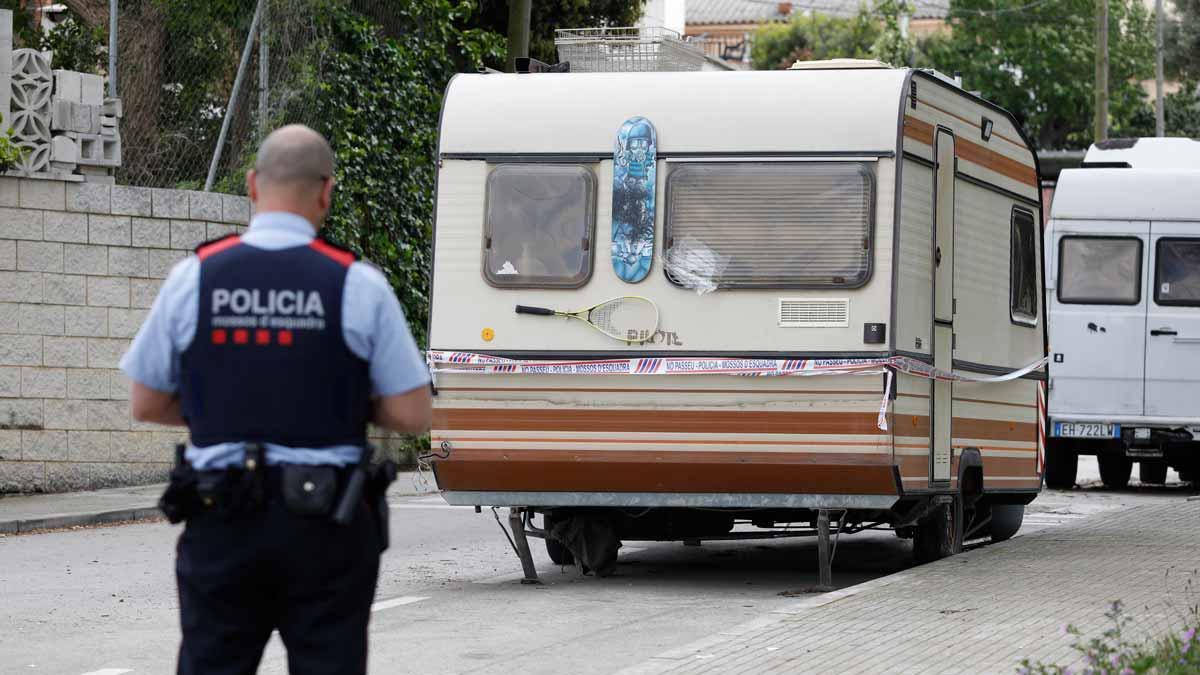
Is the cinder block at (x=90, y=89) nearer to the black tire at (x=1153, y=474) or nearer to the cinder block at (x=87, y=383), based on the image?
the cinder block at (x=87, y=383)

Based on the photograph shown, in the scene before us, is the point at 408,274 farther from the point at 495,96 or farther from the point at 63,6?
the point at 495,96

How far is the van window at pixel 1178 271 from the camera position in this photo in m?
19.7

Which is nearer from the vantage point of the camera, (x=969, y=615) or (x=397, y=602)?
(x=969, y=615)

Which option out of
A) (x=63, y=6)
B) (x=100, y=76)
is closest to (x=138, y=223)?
(x=100, y=76)

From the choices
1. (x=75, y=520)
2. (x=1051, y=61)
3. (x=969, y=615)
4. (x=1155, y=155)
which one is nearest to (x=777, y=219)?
(x=969, y=615)

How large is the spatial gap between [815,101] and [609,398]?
6.49 ft

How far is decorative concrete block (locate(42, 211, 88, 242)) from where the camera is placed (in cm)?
1669

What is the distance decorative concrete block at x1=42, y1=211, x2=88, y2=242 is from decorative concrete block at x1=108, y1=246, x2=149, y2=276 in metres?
0.37

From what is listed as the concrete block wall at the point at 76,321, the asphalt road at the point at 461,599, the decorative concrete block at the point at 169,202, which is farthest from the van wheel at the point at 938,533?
the decorative concrete block at the point at 169,202

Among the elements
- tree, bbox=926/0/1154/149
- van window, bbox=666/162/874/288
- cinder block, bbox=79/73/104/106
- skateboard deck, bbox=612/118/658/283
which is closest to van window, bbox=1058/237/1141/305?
cinder block, bbox=79/73/104/106

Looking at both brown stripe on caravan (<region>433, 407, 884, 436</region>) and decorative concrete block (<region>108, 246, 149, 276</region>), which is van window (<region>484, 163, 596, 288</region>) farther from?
decorative concrete block (<region>108, 246, 149, 276</region>)

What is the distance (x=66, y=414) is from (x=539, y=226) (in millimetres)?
7656

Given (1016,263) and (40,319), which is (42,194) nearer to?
(40,319)

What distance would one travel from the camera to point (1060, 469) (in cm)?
2103
